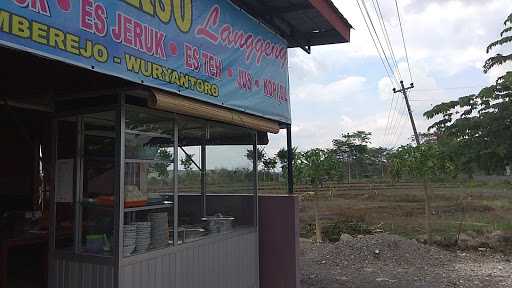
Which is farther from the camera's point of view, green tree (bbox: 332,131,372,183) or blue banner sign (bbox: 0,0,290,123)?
green tree (bbox: 332,131,372,183)

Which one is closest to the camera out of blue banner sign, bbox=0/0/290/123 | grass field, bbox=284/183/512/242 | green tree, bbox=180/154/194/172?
blue banner sign, bbox=0/0/290/123

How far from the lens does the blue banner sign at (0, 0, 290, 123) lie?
2.86 m

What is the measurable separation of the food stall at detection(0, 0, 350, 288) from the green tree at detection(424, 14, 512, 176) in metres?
6.80

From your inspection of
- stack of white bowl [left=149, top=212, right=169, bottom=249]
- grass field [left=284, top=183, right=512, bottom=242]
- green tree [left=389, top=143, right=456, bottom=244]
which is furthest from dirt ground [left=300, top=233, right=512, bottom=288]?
stack of white bowl [left=149, top=212, right=169, bottom=249]

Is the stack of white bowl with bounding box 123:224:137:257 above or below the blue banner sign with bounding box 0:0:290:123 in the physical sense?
below

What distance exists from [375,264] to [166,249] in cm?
724

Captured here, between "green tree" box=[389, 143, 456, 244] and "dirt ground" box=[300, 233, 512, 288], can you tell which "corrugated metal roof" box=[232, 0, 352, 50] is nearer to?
"dirt ground" box=[300, 233, 512, 288]

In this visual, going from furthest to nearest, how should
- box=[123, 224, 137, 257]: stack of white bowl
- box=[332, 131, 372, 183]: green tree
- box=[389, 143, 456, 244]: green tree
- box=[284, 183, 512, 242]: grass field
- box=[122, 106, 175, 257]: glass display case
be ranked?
Result: box=[332, 131, 372, 183]: green tree
box=[284, 183, 512, 242]: grass field
box=[389, 143, 456, 244]: green tree
box=[122, 106, 175, 257]: glass display case
box=[123, 224, 137, 257]: stack of white bowl

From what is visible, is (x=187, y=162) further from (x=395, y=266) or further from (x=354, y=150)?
(x=354, y=150)

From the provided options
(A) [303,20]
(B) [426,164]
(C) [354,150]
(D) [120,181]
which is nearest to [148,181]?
(D) [120,181]

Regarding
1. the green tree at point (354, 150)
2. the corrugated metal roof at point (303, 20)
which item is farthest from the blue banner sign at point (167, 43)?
the green tree at point (354, 150)

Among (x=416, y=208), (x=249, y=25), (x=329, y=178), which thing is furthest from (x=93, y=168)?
(x=416, y=208)

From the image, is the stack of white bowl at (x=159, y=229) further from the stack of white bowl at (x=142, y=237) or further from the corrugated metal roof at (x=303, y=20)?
the corrugated metal roof at (x=303, y=20)

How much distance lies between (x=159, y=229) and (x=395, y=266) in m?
7.35
